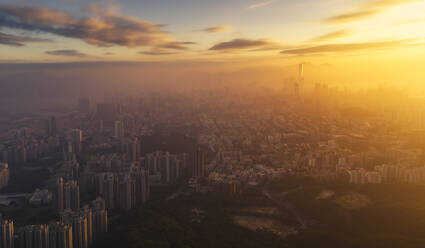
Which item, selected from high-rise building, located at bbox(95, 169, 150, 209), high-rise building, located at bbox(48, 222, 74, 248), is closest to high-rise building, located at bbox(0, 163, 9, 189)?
high-rise building, located at bbox(95, 169, 150, 209)

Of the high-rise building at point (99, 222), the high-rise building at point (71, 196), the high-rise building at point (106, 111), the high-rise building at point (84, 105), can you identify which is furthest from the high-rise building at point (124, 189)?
the high-rise building at point (84, 105)

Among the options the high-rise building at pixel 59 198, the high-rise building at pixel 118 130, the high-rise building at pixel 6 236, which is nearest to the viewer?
the high-rise building at pixel 6 236

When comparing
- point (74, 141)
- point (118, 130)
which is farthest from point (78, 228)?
point (118, 130)

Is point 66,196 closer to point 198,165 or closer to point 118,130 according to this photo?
point 198,165

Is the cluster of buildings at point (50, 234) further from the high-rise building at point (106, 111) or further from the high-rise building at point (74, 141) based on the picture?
the high-rise building at point (106, 111)

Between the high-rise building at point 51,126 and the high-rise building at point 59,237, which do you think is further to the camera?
the high-rise building at point 51,126

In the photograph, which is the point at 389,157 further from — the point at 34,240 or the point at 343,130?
the point at 34,240

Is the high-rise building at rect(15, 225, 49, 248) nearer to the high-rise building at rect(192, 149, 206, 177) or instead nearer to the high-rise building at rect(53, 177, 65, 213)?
the high-rise building at rect(53, 177, 65, 213)

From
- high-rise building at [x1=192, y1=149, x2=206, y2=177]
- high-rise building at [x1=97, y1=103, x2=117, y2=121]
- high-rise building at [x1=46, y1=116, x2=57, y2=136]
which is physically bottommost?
high-rise building at [x1=192, y1=149, x2=206, y2=177]
